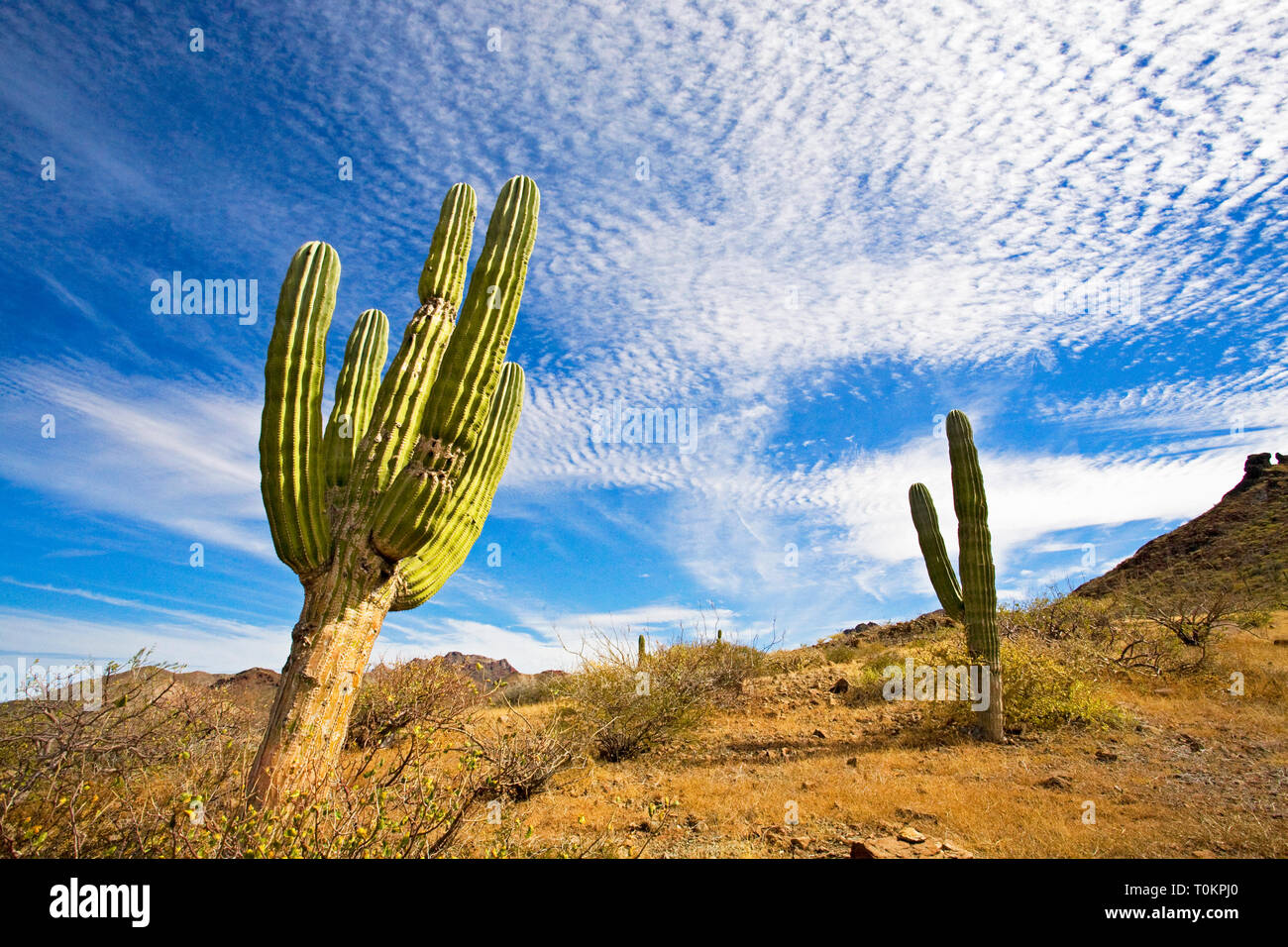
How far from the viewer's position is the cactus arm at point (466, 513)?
5.03 metres

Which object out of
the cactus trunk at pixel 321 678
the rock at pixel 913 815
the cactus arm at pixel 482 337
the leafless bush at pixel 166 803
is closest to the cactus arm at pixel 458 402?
the cactus arm at pixel 482 337

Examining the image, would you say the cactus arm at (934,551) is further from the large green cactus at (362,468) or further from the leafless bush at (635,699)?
the large green cactus at (362,468)

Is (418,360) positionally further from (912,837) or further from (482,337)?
(912,837)

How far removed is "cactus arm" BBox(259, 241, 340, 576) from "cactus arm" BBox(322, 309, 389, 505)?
127 millimetres

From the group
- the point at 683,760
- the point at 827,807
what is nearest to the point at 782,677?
the point at 683,760

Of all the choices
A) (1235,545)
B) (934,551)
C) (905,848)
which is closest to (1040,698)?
(934,551)

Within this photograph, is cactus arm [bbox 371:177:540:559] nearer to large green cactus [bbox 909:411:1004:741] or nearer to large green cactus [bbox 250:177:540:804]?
large green cactus [bbox 250:177:540:804]

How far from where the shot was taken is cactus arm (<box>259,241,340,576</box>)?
15.4 ft

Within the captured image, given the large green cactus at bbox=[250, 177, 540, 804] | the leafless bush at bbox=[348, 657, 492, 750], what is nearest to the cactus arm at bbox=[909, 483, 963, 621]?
the leafless bush at bbox=[348, 657, 492, 750]

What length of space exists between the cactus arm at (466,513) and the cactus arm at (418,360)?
56 centimetres

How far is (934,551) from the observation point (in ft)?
31.1

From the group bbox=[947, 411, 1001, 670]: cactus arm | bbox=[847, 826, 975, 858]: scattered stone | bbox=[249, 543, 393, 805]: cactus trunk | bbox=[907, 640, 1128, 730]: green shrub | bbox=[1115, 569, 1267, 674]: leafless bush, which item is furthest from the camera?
bbox=[1115, 569, 1267, 674]: leafless bush
